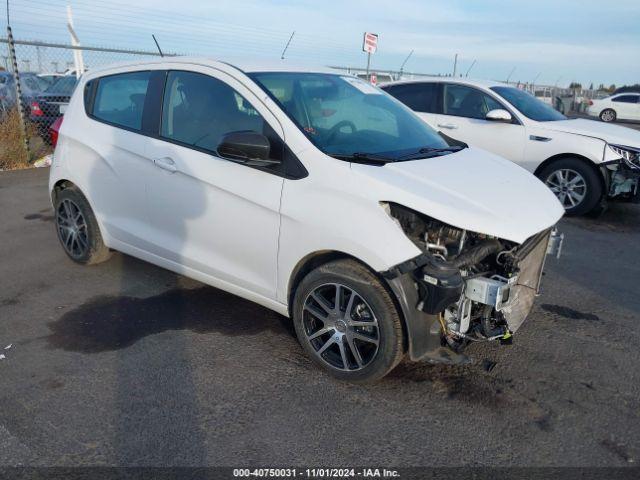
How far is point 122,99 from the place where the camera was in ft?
14.4

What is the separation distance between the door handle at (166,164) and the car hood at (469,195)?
4.62 ft

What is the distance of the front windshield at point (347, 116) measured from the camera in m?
3.46

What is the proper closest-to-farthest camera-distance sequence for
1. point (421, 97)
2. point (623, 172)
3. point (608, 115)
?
point (623, 172), point (421, 97), point (608, 115)

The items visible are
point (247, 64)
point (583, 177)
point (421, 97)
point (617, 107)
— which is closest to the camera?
point (247, 64)

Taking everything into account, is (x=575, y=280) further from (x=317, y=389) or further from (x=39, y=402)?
(x=39, y=402)

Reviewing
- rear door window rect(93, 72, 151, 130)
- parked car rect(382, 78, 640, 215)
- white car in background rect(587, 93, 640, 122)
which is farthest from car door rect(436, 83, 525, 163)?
white car in background rect(587, 93, 640, 122)

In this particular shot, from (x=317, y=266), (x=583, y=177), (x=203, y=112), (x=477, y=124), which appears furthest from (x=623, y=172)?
(x=203, y=112)

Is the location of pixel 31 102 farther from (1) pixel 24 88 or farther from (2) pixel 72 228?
(2) pixel 72 228

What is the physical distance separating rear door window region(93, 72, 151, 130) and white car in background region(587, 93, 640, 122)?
28.0 metres

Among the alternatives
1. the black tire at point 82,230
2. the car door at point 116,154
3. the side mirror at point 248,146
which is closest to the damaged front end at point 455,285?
the side mirror at point 248,146

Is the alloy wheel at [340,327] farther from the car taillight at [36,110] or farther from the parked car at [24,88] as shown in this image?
the car taillight at [36,110]

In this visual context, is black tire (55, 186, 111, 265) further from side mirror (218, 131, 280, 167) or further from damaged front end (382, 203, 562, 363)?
damaged front end (382, 203, 562, 363)

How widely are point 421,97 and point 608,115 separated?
23.2 metres

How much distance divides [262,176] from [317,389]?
1340 millimetres
